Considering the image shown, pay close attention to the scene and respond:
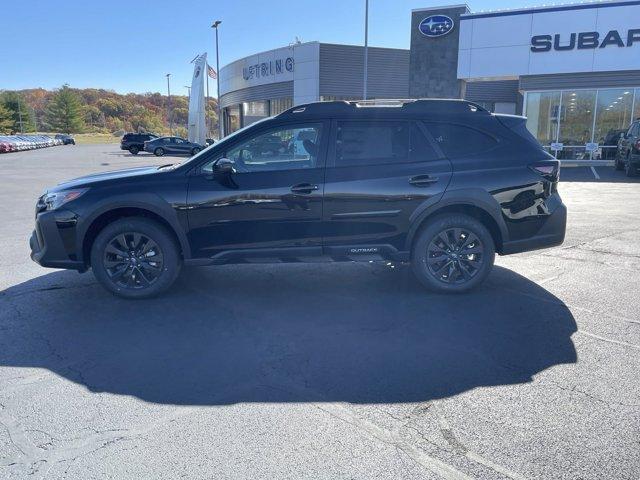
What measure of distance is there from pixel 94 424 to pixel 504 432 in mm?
2388

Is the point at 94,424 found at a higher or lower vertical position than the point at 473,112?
lower

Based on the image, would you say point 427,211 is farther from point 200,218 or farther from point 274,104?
point 274,104

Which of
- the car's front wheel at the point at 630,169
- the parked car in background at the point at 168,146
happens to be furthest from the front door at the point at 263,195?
the parked car in background at the point at 168,146

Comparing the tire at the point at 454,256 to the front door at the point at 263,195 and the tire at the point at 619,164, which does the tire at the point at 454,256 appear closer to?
the front door at the point at 263,195

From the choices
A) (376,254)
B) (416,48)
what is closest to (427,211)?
(376,254)

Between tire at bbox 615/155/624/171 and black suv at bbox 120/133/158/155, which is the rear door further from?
black suv at bbox 120/133/158/155

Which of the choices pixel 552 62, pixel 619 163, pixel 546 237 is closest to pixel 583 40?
pixel 552 62

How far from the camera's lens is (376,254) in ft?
17.5

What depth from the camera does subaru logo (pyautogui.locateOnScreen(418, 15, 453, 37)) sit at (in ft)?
81.8

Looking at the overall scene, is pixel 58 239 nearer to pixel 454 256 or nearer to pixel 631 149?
pixel 454 256

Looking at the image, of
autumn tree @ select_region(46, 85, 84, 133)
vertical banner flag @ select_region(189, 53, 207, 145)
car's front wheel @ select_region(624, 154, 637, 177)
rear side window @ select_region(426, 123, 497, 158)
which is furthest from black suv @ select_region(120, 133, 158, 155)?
autumn tree @ select_region(46, 85, 84, 133)

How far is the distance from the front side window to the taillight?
2.27m

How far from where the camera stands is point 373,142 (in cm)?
538

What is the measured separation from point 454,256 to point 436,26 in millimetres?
22708
